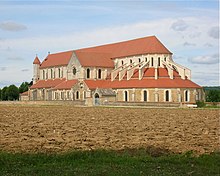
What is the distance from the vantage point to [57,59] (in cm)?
11000

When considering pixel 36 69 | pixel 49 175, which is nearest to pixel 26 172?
pixel 49 175

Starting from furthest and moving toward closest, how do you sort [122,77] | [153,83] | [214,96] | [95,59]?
1. [95,59]
2. [214,96]
3. [122,77]
4. [153,83]

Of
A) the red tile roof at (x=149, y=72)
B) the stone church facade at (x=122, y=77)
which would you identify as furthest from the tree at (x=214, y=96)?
the red tile roof at (x=149, y=72)

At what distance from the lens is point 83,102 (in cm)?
7775

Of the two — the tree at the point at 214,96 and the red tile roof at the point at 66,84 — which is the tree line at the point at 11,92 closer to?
the red tile roof at the point at 66,84

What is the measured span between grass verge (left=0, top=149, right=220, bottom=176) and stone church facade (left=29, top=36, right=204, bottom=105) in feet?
199

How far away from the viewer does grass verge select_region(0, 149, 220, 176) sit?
1148cm

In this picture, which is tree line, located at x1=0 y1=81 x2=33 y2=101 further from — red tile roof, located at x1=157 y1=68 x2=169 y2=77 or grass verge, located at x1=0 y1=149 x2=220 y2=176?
grass verge, located at x1=0 y1=149 x2=220 y2=176

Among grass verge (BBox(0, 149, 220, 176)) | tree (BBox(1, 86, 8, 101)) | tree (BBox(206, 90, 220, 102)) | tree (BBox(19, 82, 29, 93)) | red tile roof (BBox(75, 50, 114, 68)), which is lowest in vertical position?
grass verge (BBox(0, 149, 220, 176))

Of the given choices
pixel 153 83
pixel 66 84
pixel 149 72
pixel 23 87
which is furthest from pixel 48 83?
pixel 23 87

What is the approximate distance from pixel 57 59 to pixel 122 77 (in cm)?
3111

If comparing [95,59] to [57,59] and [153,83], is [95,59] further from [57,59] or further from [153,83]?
[153,83]

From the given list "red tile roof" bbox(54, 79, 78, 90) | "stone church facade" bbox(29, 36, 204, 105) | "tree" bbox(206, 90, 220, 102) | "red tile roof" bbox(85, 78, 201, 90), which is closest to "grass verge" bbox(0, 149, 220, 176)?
"stone church facade" bbox(29, 36, 204, 105)

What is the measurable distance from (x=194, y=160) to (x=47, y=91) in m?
90.5
